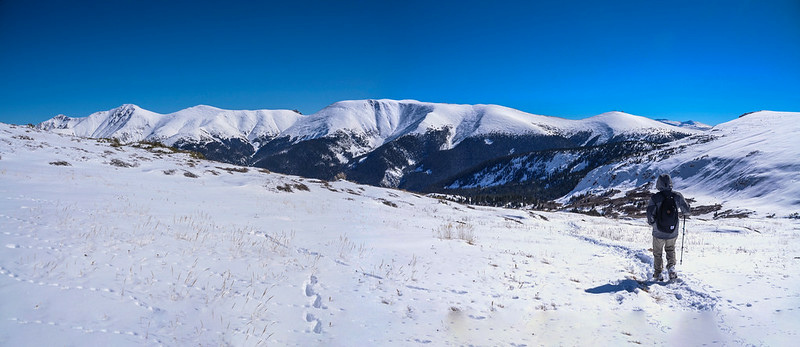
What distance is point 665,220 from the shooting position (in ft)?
31.8

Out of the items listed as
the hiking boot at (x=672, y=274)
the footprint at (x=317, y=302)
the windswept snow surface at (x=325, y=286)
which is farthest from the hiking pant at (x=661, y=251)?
the footprint at (x=317, y=302)

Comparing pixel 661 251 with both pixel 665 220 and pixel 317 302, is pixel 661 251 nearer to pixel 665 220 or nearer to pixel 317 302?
pixel 665 220

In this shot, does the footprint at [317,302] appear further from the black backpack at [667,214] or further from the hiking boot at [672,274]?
the black backpack at [667,214]

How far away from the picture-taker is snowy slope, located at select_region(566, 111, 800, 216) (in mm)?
66312

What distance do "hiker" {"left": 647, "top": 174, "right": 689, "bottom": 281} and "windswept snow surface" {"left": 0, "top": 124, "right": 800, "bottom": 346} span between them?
68 cm

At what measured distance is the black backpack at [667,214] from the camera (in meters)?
9.66

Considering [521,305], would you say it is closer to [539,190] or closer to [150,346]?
[150,346]

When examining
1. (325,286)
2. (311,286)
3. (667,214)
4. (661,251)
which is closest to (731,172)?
(667,214)

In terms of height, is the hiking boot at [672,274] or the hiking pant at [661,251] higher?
the hiking pant at [661,251]

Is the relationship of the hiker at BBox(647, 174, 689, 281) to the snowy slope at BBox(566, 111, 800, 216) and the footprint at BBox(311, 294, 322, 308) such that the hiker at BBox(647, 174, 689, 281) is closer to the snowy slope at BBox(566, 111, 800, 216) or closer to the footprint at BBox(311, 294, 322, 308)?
the footprint at BBox(311, 294, 322, 308)

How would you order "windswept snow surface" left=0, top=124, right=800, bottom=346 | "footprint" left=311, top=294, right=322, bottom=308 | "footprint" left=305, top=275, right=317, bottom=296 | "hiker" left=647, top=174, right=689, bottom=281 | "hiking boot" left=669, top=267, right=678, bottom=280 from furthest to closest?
"hiker" left=647, top=174, right=689, bottom=281, "hiking boot" left=669, top=267, right=678, bottom=280, "footprint" left=305, top=275, right=317, bottom=296, "footprint" left=311, top=294, right=322, bottom=308, "windswept snow surface" left=0, top=124, right=800, bottom=346

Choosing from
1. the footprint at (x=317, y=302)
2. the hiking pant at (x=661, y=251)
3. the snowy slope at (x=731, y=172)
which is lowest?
the footprint at (x=317, y=302)

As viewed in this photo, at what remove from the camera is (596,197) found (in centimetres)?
11950

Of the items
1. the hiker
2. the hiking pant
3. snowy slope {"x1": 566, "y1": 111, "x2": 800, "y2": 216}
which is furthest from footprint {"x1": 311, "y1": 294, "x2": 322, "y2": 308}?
snowy slope {"x1": 566, "y1": 111, "x2": 800, "y2": 216}
